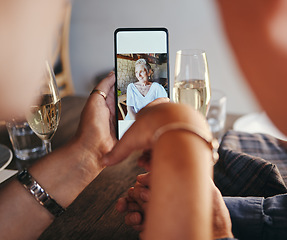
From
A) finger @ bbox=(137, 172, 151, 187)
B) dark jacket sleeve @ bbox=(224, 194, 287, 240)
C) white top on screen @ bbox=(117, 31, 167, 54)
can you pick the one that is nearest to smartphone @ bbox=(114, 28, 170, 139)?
white top on screen @ bbox=(117, 31, 167, 54)

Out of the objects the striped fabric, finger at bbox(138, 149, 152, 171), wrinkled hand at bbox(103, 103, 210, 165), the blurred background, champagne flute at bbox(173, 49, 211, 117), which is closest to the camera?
wrinkled hand at bbox(103, 103, 210, 165)

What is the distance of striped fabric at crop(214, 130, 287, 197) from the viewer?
601 millimetres

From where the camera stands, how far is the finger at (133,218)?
522 mm

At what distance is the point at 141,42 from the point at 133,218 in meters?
0.35

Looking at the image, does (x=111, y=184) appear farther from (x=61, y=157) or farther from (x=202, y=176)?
(x=202, y=176)

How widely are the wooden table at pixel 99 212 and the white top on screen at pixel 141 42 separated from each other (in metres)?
0.26

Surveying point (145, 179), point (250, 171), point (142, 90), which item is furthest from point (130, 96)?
point (250, 171)

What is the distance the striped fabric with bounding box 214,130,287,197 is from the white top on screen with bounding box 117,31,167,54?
269 millimetres

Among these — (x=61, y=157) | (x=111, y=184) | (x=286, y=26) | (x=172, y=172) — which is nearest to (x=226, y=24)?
(x=286, y=26)

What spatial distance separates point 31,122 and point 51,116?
5cm

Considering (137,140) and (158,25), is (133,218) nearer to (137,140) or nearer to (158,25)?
(137,140)

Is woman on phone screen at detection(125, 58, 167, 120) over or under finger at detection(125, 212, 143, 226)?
over

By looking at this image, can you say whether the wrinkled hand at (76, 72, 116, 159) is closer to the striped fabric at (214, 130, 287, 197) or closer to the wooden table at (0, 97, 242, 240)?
the wooden table at (0, 97, 242, 240)

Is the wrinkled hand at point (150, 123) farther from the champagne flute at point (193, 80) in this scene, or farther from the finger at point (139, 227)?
the champagne flute at point (193, 80)
